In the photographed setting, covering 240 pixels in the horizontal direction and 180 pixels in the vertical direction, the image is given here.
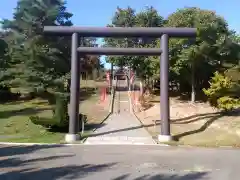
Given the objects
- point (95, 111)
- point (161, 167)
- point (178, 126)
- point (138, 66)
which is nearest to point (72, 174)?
point (161, 167)

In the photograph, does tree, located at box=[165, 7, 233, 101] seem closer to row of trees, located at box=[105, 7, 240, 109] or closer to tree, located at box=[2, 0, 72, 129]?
row of trees, located at box=[105, 7, 240, 109]

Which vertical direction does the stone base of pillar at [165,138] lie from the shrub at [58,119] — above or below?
below

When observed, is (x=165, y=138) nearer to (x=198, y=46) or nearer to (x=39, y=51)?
(x=198, y=46)

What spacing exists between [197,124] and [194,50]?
7444 millimetres

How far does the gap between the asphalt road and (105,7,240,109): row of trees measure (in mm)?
11792

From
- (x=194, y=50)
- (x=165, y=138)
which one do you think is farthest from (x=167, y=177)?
(x=194, y=50)

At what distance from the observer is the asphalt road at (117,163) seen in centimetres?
970

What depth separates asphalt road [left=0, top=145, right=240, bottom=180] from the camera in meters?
9.70

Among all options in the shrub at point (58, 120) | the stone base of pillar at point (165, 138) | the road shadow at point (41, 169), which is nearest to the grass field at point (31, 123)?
the shrub at point (58, 120)

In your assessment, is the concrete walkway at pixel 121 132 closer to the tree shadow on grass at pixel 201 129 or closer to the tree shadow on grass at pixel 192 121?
the tree shadow on grass at pixel 192 121

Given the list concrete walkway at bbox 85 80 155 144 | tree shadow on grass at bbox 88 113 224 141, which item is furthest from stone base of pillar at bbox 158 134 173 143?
tree shadow on grass at bbox 88 113 224 141

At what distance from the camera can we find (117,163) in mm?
11602

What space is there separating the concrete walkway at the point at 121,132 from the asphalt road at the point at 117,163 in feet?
5.24

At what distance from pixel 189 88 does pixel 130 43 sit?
27.5 feet
